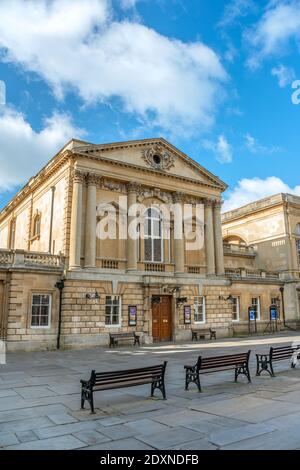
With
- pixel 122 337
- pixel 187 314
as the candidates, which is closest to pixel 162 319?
pixel 187 314

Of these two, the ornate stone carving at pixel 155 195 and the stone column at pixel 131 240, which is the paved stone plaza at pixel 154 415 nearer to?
the stone column at pixel 131 240

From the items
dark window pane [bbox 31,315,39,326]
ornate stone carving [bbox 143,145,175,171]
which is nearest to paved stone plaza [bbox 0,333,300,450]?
dark window pane [bbox 31,315,39,326]

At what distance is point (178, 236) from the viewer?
27.8 meters

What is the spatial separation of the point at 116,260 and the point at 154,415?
17397 mm

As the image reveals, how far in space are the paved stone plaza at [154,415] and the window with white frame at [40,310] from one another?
26.4 feet

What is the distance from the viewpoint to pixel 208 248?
2928 cm

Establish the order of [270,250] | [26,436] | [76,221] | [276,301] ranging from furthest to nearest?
1. [270,250]
2. [276,301]
3. [76,221]
4. [26,436]

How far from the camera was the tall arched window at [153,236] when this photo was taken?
26906 mm

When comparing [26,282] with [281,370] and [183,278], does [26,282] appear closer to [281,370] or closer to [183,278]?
[183,278]

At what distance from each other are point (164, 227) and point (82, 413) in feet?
66.1

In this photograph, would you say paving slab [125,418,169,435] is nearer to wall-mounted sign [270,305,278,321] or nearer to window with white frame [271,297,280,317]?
wall-mounted sign [270,305,278,321]

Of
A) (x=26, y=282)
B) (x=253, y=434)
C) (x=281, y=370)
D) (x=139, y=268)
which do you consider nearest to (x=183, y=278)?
(x=139, y=268)

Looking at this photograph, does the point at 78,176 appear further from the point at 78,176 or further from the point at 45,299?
the point at 45,299

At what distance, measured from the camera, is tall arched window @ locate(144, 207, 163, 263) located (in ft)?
88.3
